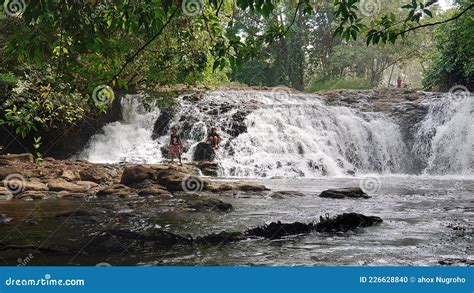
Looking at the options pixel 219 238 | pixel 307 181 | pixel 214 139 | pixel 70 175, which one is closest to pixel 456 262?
pixel 219 238

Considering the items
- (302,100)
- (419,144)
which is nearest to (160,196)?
(419,144)

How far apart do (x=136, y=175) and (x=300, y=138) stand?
9.08m

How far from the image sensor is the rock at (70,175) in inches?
510

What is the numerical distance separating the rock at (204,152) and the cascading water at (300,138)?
0.31 m

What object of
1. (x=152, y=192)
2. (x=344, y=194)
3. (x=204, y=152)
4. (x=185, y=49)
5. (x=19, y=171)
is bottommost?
(x=344, y=194)

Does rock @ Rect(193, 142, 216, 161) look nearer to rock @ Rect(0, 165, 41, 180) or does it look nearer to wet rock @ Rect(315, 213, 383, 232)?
rock @ Rect(0, 165, 41, 180)

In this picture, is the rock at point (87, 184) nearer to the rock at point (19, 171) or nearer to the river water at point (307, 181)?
the rock at point (19, 171)

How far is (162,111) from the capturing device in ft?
→ 73.1

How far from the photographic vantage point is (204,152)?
1948 cm

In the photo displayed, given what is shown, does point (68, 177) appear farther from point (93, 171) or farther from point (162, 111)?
point (162, 111)

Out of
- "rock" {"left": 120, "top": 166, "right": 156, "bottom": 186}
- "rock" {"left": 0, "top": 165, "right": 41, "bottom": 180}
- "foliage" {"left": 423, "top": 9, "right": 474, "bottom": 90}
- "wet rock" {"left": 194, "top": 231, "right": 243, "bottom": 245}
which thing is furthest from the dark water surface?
"foliage" {"left": 423, "top": 9, "right": 474, "bottom": 90}

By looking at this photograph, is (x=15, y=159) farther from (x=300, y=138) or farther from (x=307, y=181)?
(x=300, y=138)

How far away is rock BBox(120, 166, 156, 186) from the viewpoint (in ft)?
41.7

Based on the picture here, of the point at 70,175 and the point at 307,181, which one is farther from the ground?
the point at 70,175
